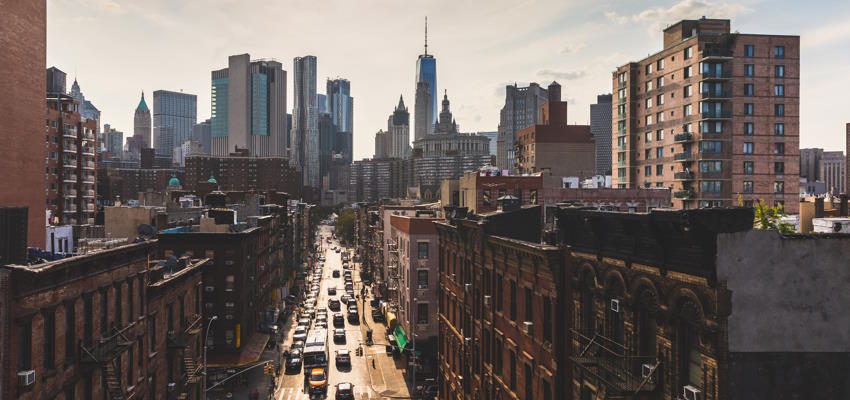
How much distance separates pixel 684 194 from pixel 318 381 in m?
52.0

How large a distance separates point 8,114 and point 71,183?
146 ft

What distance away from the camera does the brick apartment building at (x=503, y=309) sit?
23859 mm

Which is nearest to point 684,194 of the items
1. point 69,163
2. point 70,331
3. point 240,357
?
point 240,357

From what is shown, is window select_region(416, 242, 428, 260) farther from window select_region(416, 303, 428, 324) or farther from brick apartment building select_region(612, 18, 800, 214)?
brick apartment building select_region(612, 18, 800, 214)

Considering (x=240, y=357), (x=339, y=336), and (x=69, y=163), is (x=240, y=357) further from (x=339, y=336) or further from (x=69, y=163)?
(x=69, y=163)

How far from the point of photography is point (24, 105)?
6178 centimetres

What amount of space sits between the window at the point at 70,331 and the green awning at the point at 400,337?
4261 cm

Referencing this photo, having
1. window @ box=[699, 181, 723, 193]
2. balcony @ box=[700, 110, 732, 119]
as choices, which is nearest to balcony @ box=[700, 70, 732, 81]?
balcony @ box=[700, 110, 732, 119]

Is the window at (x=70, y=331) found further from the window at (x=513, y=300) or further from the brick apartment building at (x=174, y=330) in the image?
the window at (x=513, y=300)

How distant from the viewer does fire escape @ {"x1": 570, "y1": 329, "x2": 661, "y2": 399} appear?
1722 centimetres

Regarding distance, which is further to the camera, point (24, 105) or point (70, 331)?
point (24, 105)

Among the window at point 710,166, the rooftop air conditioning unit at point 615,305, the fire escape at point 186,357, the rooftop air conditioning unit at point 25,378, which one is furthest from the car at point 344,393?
the window at point 710,166

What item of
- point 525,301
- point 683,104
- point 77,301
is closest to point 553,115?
point 683,104

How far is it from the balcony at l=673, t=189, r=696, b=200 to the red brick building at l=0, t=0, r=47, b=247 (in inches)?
2892
